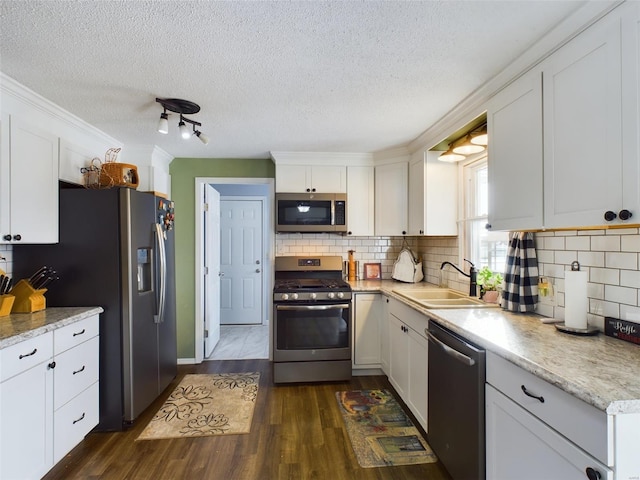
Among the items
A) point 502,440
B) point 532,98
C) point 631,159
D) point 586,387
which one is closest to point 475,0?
point 532,98

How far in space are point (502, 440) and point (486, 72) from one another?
1.83 meters

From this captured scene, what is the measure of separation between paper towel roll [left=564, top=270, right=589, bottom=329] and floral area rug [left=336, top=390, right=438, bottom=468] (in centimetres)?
123

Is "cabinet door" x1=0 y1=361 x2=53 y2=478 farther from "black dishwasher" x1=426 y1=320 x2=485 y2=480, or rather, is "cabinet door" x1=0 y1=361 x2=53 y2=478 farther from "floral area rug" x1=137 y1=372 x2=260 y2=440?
"black dishwasher" x1=426 y1=320 x2=485 y2=480

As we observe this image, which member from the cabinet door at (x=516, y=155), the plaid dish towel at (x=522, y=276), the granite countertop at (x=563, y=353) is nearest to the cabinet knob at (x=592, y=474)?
the granite countertop at (x=563, y=353)

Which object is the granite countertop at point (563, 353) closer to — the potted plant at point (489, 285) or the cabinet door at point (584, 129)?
the potted plant at point (489, 285)

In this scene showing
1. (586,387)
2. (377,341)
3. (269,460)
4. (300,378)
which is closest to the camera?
(586,387)

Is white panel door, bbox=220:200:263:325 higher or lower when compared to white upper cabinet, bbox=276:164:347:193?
lower

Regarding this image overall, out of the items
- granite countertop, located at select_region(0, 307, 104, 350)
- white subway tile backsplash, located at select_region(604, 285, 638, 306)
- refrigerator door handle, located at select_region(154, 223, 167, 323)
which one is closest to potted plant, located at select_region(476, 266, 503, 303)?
white subway tile backsplash, located at select_region(604, 285, 638, 306)

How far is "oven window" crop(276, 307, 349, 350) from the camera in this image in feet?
9.85

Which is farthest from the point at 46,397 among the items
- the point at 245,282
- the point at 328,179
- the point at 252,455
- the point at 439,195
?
the point at 245,282

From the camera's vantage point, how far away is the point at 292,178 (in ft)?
11.3

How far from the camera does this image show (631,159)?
1108mm

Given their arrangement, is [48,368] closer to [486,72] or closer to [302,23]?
[302,23]

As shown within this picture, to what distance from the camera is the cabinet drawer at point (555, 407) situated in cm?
93
